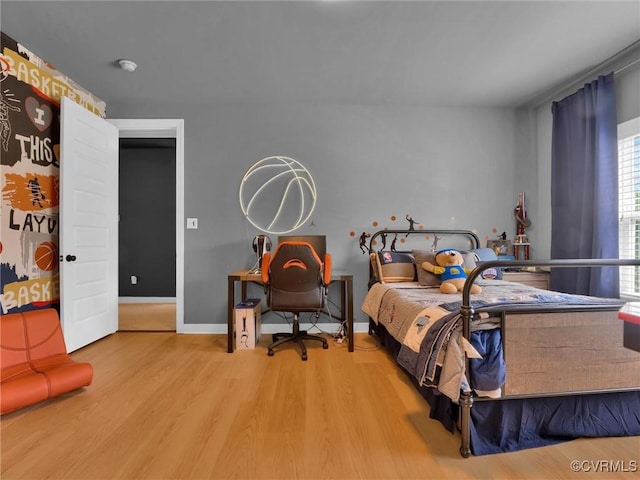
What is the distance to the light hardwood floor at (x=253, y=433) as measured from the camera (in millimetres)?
1317

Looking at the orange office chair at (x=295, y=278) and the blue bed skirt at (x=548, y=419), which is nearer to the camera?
the blue bed skirt at (x=548, y=419)

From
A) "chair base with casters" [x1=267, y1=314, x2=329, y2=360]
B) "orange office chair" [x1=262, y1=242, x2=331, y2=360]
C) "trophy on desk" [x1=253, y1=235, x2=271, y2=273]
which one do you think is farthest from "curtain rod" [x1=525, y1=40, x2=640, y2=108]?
"chair base with casters" [x1=267, y1=314, x2=329, y2=360]

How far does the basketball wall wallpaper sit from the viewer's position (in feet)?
7.47

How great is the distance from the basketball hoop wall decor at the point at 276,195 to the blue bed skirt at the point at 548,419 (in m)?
2.32

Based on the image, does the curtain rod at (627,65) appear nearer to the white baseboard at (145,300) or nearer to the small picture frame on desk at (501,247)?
the small picture frame on desk at (501,247)

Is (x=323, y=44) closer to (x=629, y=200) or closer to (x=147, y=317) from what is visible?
(x=629, y=200)

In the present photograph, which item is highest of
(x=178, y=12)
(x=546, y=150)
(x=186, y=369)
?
(x=178, y=12)

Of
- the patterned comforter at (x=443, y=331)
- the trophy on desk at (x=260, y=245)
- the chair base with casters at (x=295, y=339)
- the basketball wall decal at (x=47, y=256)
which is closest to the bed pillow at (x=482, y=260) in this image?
the patterned comforter at (x=443, y=331)

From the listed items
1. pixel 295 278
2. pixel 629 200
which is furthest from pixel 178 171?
pixel 629 200

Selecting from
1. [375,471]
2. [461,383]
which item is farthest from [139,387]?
[461,383]

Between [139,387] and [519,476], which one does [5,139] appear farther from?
[519,476]

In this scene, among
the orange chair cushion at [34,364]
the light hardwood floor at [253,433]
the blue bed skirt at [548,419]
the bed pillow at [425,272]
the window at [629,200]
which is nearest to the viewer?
the light hardwood floor at [253,433]

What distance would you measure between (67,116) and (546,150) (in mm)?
4653

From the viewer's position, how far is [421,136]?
344cm
